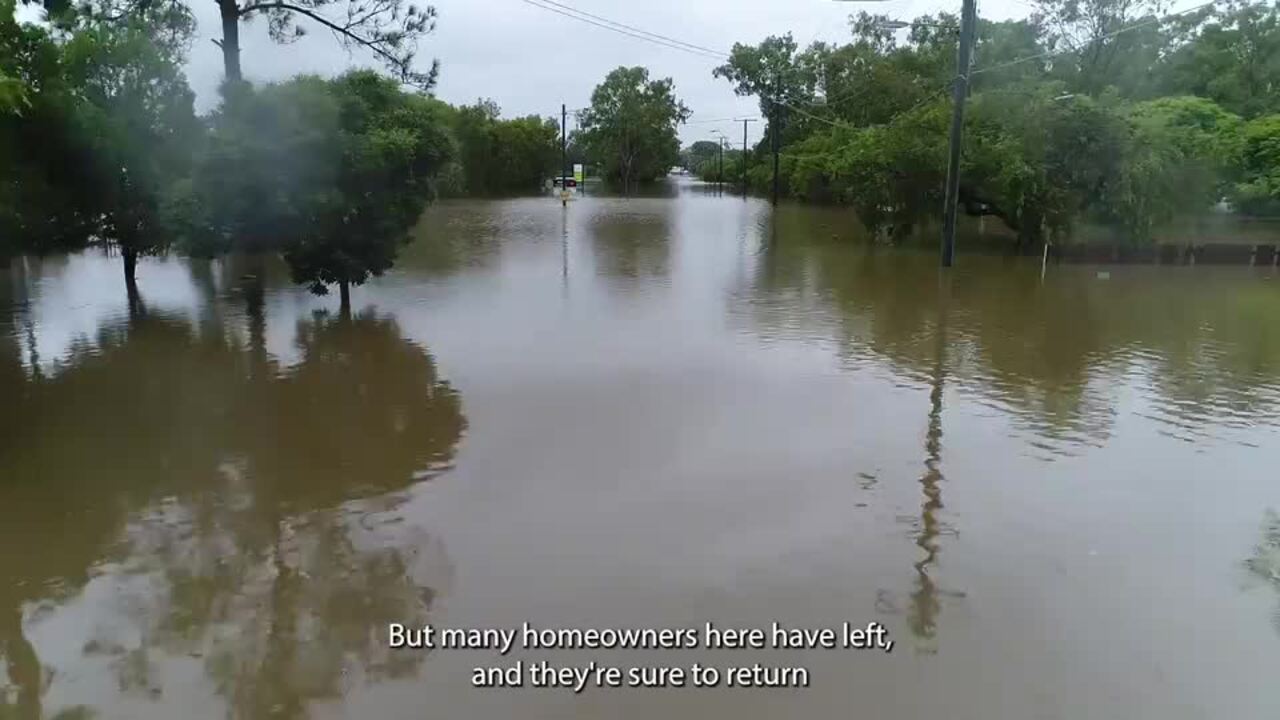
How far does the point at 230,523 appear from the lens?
22.4 ft

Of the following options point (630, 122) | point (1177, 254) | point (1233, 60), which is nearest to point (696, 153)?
point (630, 122)

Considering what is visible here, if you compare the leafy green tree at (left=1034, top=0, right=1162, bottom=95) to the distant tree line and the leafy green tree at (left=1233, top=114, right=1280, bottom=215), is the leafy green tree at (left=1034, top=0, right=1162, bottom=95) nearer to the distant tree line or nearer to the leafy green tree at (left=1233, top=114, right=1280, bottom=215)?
the leafy green tree at (left=1233, top=114, right=1280, bottom=215)

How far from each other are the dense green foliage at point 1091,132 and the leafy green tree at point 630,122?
2975 cm

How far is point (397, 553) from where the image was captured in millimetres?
6285

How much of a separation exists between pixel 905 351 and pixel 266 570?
29.9 ft

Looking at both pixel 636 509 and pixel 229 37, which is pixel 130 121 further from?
pixel 636 509

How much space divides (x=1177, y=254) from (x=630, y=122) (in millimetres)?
55423

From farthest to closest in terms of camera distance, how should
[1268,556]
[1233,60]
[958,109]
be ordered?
[1233,60] < [958,109] < [1268,556]

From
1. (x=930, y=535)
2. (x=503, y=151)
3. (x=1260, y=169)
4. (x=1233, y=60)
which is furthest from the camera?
(x=503, y=151)

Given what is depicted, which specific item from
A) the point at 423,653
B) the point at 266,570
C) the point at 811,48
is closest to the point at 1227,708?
the point at 423,653

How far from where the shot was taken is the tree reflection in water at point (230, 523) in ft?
16.6

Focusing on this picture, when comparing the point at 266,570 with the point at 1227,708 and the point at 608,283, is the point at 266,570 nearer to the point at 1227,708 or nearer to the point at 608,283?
the point at 1227,708

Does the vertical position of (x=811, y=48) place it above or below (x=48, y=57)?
above

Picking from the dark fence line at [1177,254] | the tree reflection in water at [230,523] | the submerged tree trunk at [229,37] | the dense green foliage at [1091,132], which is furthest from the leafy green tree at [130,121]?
the dark fence line at [1177,254]
